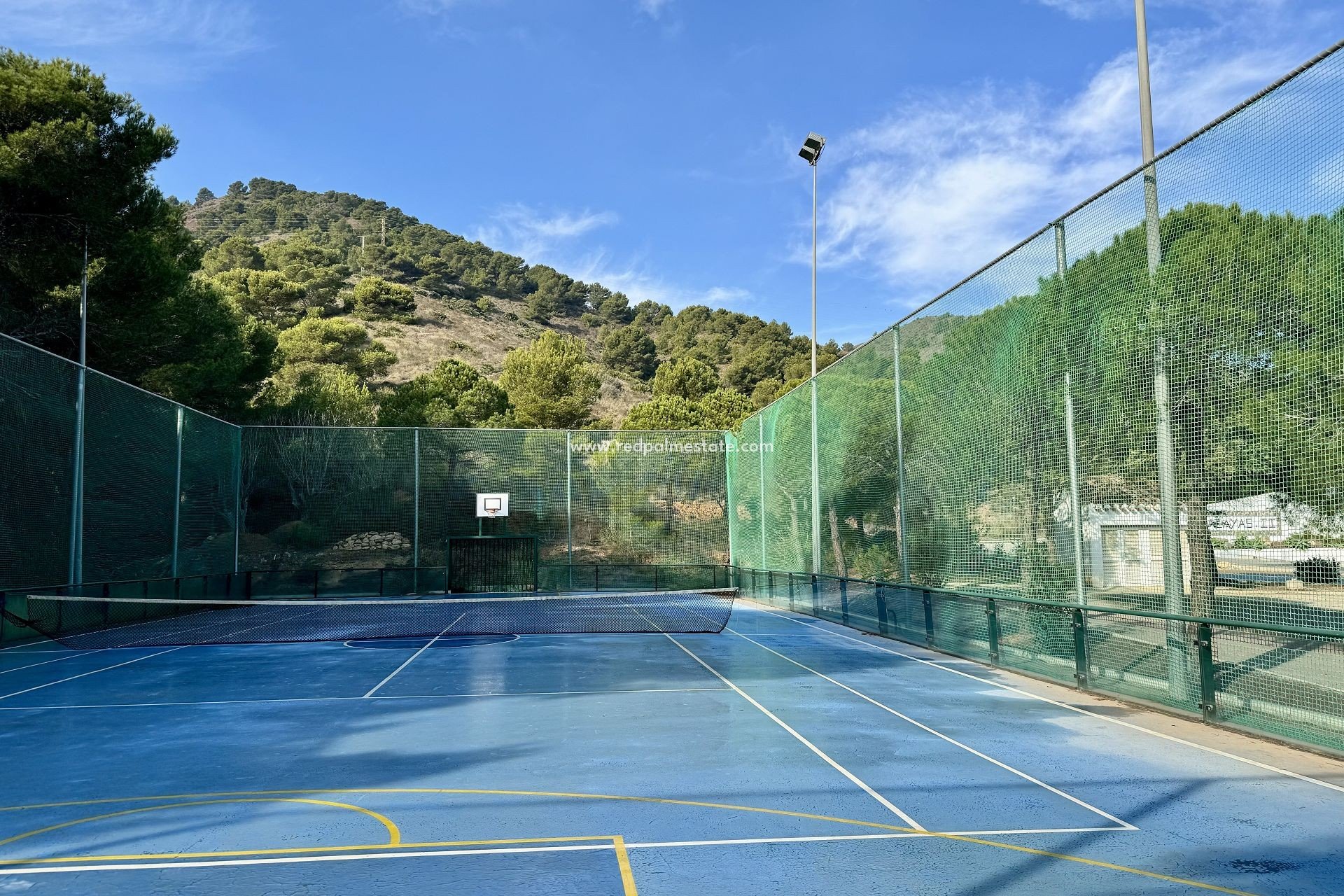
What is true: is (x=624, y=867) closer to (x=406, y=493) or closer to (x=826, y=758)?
(x=826, y=758)

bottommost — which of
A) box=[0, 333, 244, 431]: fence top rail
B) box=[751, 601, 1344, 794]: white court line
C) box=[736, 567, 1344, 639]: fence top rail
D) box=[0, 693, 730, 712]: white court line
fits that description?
box=[751, 601, 1344, 794]: white court line

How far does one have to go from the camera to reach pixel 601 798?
574cm

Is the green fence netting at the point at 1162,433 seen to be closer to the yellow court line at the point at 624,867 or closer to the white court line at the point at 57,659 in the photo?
the yellow court line at the point at 624,867

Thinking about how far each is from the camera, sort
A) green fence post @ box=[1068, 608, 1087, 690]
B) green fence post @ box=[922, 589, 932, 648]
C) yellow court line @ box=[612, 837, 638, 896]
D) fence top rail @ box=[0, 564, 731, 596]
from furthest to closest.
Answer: fence top rail @ box=[0, 564, 731, 596]
green fence post @ box=[922, 589, 932, 648]
green fence post @ box=[1068, 608, 1087, 690]
yellow court line @ box=[612, 837, 638, 896]

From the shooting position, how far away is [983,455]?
11.7 metres

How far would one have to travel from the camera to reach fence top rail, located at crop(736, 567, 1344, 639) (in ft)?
21.3

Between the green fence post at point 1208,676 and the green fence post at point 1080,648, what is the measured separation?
5.44 ft

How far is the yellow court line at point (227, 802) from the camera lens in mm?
5008

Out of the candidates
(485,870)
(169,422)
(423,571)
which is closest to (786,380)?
(423,571)

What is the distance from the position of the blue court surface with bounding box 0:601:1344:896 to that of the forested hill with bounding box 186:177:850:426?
87.2ft

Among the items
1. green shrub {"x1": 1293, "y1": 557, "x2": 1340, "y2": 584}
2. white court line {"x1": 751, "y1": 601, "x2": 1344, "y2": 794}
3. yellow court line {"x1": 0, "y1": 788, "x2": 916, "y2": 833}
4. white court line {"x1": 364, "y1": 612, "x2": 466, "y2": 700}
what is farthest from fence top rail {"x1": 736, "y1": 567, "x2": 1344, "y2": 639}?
white court line {"x1": 364, "y1": 612, "x2": 466, "y2": 700}

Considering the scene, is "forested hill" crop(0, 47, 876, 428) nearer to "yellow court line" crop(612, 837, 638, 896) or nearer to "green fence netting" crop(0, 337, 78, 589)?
"green fence netting" crop(0, 337, 78, 589)

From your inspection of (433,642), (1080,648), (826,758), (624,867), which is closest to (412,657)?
(433,642)

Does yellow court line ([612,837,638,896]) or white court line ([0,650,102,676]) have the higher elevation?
yellow court line ([612,837,638,896])
